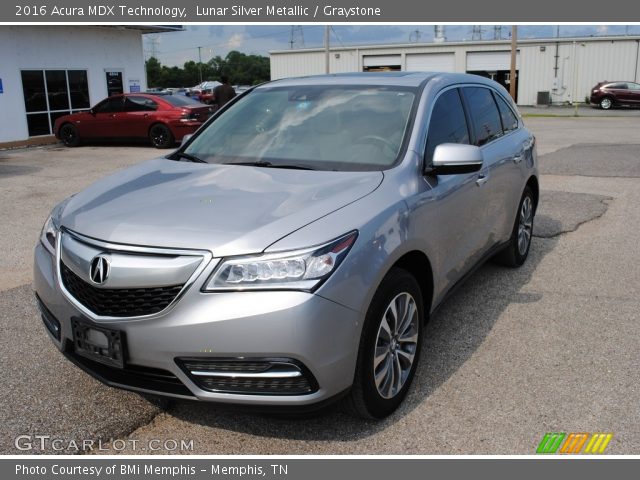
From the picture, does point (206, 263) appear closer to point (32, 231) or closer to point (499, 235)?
point (499, 235)

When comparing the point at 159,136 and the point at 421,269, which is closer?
the point at 421,269

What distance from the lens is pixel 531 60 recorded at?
46250mm

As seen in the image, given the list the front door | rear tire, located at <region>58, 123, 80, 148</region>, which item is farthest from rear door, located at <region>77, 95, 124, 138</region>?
the front door

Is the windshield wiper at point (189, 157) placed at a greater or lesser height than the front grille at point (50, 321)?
greater

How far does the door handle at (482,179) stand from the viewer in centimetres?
444

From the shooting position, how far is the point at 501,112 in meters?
5.57

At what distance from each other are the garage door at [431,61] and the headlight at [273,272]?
4861 centimetres

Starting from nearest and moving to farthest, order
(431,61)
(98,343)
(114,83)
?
(98,343)
(114,83)
(431,61)

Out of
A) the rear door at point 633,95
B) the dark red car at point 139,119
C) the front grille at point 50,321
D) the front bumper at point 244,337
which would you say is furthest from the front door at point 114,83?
the rear door at point 633,95

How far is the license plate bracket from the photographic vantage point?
2861 mm

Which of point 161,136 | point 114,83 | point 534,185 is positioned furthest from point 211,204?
point 114,83

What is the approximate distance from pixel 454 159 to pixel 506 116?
7.63ft

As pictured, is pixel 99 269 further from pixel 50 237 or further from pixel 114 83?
pixel 114 83

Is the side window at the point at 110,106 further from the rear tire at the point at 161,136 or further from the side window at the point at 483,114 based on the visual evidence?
the side window at the point at 483,114
